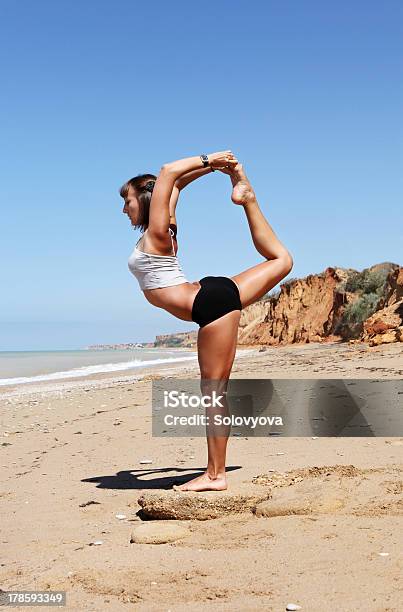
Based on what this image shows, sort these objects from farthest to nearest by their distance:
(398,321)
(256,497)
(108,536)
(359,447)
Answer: (398,321) < (359,447) < (256,497) < (108,536)

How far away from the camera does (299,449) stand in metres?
5.14

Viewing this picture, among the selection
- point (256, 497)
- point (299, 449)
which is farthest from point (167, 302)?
point (299, 449)

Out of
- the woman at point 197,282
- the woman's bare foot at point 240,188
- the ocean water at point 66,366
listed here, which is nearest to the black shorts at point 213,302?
the woman at point 197,282

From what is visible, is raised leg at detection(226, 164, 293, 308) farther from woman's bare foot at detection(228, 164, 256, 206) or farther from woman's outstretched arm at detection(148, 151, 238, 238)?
woman's outstretched arm at detection(148, 151, 238, 238)

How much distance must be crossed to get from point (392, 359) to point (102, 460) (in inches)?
267

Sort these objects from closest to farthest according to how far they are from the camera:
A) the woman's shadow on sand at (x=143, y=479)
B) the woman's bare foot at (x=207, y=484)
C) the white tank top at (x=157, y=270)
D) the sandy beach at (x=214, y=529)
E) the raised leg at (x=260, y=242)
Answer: the sandy beach at (x=214, y=529), the woman's bare foot at (x=207, y=484), the white tank top at (x=157, y=270), the raised leg at (x=260, y=242), the woman's shadow on sand at (x=143, y=479)

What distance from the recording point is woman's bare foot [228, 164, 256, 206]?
4.14m

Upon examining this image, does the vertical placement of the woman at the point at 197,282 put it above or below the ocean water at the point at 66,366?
above

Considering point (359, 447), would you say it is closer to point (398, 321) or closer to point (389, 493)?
point (389, 493)

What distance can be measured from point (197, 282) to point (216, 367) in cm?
55

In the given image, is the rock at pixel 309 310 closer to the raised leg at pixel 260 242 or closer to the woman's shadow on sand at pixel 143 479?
the woman's shadow on sand at pixel 143 479

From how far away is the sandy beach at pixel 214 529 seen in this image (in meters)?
2.37

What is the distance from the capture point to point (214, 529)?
3.23 meters

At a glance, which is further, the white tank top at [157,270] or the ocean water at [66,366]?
the ocean water at [66,366]
